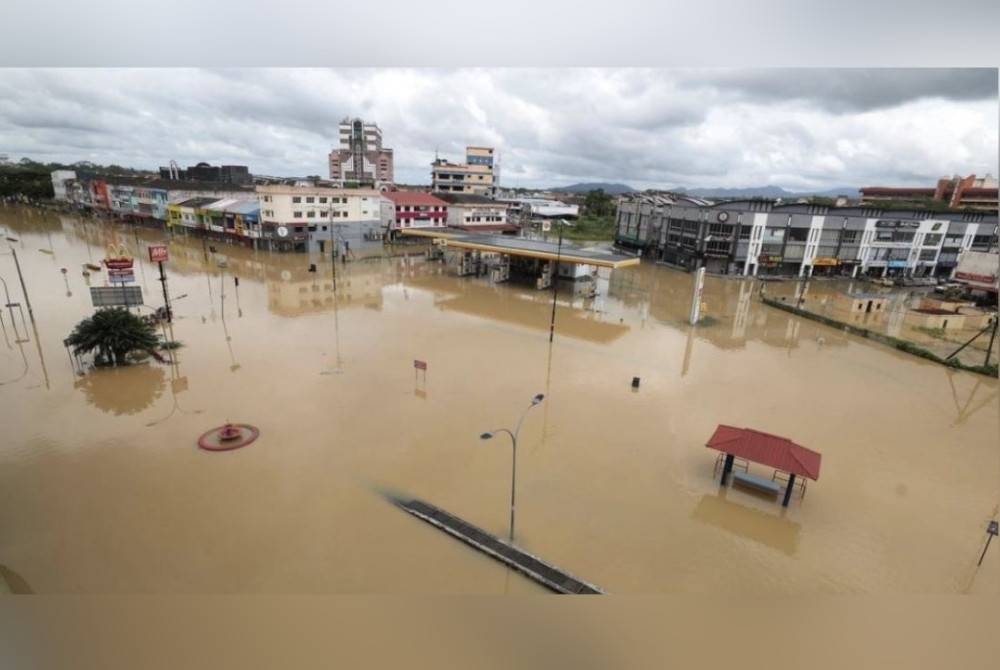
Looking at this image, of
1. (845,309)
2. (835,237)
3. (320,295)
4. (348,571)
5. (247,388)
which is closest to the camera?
(348,571)

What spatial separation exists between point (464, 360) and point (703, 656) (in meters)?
10.1

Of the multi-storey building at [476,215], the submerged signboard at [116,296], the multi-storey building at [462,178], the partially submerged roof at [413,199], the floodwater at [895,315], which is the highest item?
the multi-storey building at [462,178]

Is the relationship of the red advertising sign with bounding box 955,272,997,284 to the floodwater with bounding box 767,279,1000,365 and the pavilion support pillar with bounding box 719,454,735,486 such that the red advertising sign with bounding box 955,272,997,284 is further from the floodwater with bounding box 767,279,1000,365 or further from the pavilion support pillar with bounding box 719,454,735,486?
the pavilion support pillar with bounding box 719,454,735,486

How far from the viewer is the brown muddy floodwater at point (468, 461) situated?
598 centimetres

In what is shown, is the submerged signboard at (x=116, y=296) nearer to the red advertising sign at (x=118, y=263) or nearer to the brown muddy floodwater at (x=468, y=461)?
the red advertising sign at (x=118, y=263)

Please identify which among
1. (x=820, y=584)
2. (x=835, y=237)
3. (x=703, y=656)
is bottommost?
(x=820, y=584)

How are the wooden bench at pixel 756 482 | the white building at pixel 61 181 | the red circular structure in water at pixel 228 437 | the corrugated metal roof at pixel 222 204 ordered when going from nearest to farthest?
the wooden bench at pixel 756 482 < the red circular structure in water at pixel 228 437 < the white building at pixel 61 181 < the corrugated metal roof at pixel 222 204

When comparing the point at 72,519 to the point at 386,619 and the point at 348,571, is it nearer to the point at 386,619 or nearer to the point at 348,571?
the point at 348,571

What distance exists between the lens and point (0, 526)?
6.13m

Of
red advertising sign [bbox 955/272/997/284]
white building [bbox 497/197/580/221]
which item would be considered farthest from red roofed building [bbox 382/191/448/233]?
red advertising sign [bbox 955/272/997/284]

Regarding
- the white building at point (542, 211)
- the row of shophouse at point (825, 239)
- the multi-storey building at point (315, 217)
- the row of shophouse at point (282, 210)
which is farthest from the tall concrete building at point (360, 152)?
the row of shophouse at point (825, 239)

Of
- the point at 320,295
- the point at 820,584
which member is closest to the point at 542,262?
the point at 320,295

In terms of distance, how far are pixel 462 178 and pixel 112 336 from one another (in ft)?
147

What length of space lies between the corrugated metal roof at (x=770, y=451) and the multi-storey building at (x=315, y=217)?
23523 millimetres
